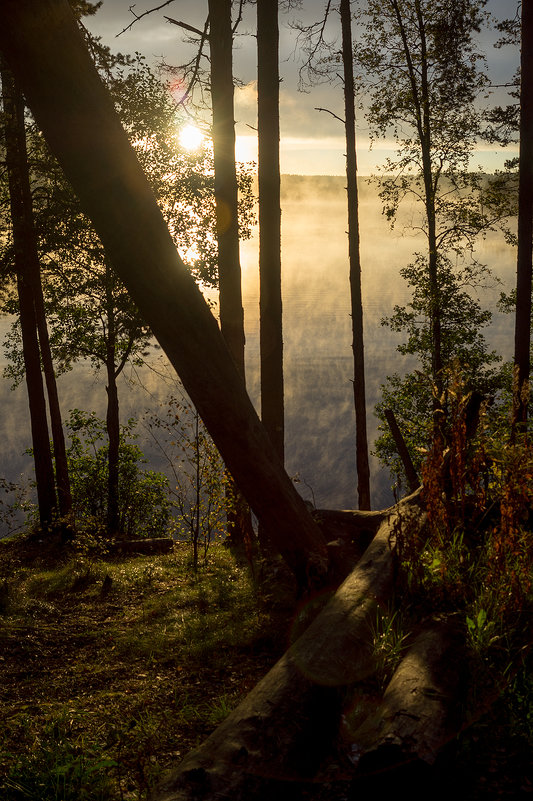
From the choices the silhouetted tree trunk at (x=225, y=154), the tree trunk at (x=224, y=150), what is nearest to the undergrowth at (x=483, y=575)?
the silhouetted tree trunk at (x=225, y=154)

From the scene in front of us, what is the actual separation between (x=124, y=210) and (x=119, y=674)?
10.7 ft

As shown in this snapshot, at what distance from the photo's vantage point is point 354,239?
47.3 feet

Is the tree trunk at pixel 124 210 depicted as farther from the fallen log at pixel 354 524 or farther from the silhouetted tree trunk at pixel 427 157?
the silhouetted tree trunk at pixel 427 157

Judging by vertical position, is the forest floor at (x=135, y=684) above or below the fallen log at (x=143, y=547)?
above

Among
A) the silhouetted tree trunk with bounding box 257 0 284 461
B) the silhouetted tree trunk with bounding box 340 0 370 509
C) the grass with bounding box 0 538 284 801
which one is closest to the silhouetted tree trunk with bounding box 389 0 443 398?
the silhouetted tree trunk with bounding box 340 0 370 509

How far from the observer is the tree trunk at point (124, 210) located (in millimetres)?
3223

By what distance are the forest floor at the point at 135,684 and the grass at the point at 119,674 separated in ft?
0.04

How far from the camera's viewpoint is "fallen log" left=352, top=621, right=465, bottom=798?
2.46m

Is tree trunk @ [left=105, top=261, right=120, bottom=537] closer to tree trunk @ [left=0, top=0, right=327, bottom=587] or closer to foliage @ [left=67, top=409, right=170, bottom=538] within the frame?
foliage @ [left=67, top=409, right=170, bottom=538]

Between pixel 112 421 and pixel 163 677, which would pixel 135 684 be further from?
pixel 112 421

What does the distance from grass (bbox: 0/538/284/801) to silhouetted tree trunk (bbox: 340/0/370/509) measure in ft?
23.7

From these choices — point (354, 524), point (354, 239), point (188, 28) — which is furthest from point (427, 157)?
point (354, 524)

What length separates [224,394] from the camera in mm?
4047

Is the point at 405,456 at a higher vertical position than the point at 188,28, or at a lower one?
lower
